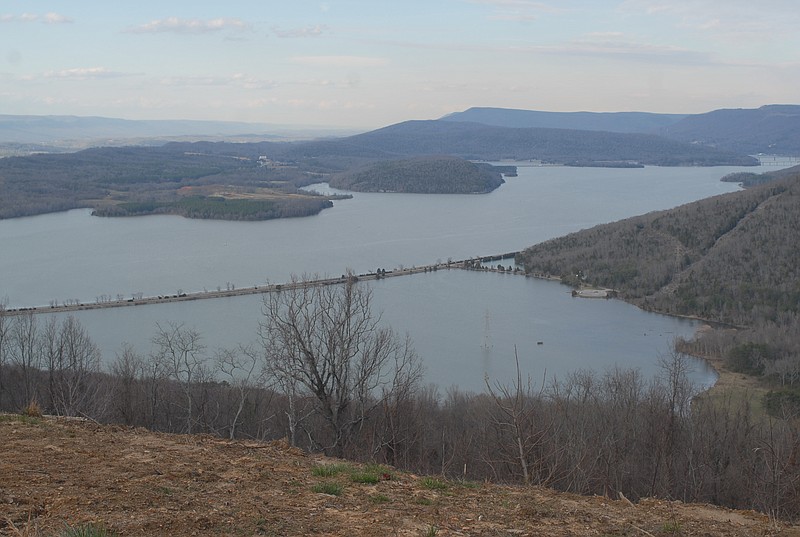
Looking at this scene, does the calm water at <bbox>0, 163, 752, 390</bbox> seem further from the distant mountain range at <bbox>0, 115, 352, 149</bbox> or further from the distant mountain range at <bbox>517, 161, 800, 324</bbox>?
the distant mountain range at <bbox>0, 115, 352, 149</bbox>

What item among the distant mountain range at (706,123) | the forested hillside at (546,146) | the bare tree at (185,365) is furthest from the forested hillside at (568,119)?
the bare tree at (185,365)

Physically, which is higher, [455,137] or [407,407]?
[455,137]

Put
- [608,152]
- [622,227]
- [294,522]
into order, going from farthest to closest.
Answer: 1. [608,152]
2. [622,227]
3. [294,522]

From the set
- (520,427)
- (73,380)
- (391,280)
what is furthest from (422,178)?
(520,427)

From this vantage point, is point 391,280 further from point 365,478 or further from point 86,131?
point 86,131

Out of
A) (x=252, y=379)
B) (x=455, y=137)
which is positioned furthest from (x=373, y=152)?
(x=252, y=379)

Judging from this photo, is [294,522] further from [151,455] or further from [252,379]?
[252,379]
